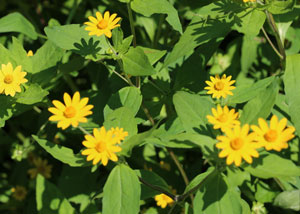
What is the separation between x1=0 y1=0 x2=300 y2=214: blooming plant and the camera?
4.41 ft

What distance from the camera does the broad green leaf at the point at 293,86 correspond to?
63.7 inches

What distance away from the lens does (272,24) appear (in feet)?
5.82

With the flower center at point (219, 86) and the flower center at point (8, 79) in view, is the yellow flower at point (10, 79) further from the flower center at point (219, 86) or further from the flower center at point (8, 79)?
the flower center at point (219, 86)

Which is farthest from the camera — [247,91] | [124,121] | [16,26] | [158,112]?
[16,26]

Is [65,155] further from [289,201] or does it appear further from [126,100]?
[289,201]

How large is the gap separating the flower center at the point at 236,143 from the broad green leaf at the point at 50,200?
112 centimetres

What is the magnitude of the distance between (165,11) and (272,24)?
0.51 metres

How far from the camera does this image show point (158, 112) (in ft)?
6.38

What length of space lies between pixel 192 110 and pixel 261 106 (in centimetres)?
26

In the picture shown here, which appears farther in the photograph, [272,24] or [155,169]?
[155,169]

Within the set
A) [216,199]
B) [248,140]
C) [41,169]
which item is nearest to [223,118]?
[248,140]

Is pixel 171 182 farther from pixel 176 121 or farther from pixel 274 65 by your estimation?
pixel 274 65

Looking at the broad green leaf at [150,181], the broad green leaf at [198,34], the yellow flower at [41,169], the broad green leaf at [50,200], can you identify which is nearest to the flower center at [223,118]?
the broad green leaf at [198,34]

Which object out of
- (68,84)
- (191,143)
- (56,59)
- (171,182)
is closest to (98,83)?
(68,84)
